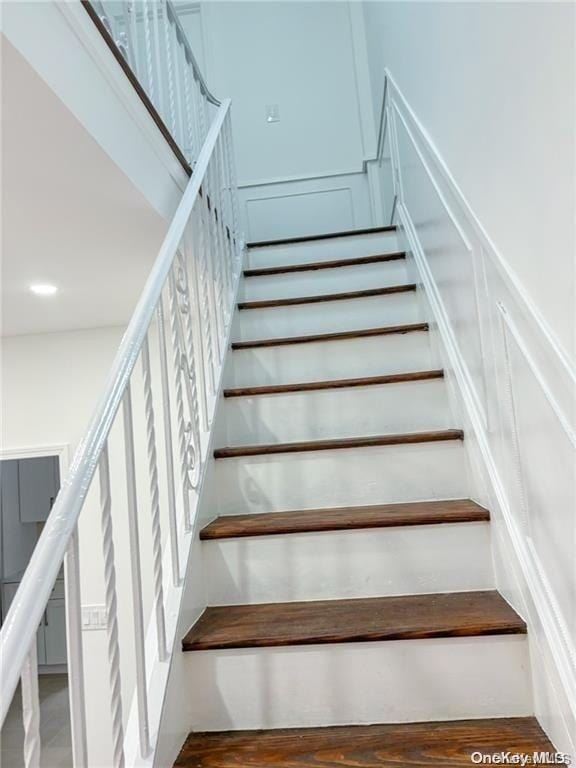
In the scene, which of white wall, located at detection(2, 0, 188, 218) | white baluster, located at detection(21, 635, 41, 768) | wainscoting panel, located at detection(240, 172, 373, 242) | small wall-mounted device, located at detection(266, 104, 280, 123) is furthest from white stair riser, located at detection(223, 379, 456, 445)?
small wall-mounted device, located at detection(266, 104, 280, 123)

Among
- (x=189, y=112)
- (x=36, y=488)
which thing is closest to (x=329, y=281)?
(x=189, y=112)

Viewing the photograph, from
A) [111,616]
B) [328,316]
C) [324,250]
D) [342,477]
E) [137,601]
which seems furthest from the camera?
[324,250]

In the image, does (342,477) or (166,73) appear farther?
(166,73)

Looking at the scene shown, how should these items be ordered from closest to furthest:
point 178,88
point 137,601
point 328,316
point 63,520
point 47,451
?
point 63,520
point 137,601
point 178,88
point 328,316
point 47,451

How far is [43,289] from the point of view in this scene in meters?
2.41

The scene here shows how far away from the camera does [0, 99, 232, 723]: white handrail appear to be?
65 centimetres

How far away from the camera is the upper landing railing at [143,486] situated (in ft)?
2.57

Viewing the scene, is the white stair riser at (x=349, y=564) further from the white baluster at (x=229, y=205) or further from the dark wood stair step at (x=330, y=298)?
the white baluster at (x=229, y=205)

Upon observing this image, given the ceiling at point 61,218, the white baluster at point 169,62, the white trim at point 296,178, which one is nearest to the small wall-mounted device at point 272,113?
the white trim at point 296,178

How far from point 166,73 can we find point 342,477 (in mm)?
1994

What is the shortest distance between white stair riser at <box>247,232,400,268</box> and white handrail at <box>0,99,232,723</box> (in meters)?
1.84

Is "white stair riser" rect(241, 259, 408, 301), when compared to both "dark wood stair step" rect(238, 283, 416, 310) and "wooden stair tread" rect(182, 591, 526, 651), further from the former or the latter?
"wooden stair tread" rect(182, 591, 526, 651)

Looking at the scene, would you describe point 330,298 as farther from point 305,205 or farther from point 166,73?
point 305,205

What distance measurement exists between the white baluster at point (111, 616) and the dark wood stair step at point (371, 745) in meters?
0.24
